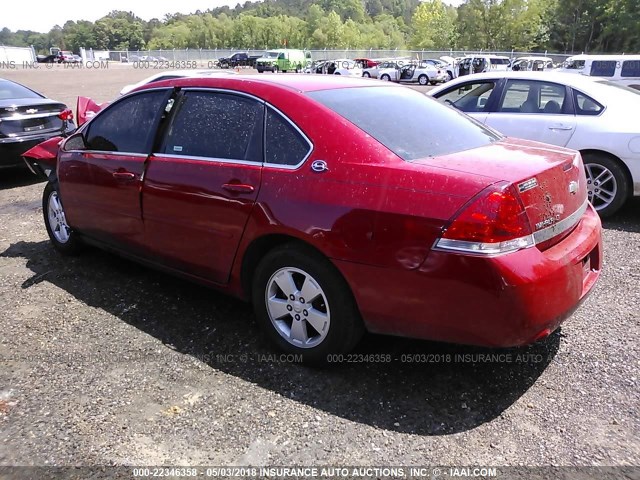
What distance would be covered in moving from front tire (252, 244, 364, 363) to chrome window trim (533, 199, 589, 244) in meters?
0.99

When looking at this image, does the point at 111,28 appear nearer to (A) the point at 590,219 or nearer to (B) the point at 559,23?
(B) the point at 559,23

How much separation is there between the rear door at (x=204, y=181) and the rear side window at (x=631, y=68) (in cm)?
1871

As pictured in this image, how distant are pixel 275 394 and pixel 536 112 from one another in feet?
16.5

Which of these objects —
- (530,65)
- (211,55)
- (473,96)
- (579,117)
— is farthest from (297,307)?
(211,55)

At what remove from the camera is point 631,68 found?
18000mm

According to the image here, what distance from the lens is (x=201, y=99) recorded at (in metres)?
3.63

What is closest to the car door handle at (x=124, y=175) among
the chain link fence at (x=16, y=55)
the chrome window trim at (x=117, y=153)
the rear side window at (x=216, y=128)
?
the chrome window trim at (x=117, y=153)

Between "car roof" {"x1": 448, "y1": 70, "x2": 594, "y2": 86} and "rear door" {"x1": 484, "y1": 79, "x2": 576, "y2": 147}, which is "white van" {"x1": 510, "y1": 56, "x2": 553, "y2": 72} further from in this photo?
"rear door" {"x1": 484, "y1": 79, "x2": 576, "y2": 147}

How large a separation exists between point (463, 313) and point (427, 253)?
0.33 m

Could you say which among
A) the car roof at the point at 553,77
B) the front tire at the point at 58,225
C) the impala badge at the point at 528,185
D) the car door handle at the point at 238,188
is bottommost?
the front tire at the point at 58,225

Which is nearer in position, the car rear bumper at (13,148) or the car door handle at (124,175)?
the car door handle at (124,175)

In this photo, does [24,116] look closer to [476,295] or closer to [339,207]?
[339,207]

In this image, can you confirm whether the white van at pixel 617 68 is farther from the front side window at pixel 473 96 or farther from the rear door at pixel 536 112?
the rear door at pixel 536 112

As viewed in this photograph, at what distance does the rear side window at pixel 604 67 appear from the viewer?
1859 centimetres
